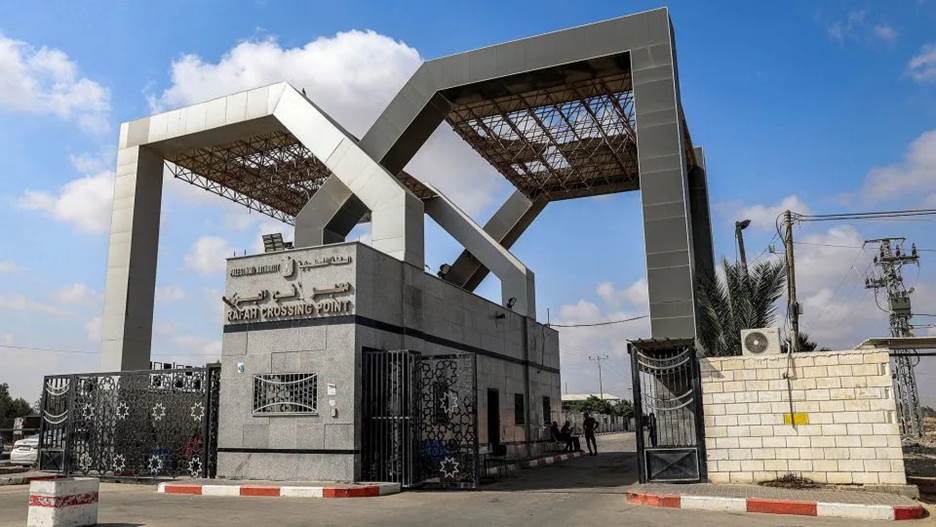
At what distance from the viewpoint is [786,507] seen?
34.4 ft

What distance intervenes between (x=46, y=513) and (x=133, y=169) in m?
15.8

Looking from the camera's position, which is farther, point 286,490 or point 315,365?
point 315,365

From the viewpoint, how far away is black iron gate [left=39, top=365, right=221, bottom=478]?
1597 centimetres

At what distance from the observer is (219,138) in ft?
73.3

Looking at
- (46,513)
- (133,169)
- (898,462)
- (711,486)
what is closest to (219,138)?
(133,169)

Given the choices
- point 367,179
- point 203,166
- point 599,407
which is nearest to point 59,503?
point 367,179

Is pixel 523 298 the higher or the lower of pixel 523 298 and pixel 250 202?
the lower

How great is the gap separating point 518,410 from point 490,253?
19.9ft

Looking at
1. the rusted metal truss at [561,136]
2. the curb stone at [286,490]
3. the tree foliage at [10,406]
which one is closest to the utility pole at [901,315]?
the rusted metal truss at [561,136]

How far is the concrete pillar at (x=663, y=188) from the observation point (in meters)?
16.7

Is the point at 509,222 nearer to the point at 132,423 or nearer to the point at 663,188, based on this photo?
the point at 663,188

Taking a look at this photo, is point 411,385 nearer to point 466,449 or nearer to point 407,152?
point 466,449

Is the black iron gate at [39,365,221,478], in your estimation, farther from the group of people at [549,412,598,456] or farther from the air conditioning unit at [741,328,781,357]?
the group of people at [549,412,598,456]

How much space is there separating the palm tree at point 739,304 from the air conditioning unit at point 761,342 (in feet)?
6.64
